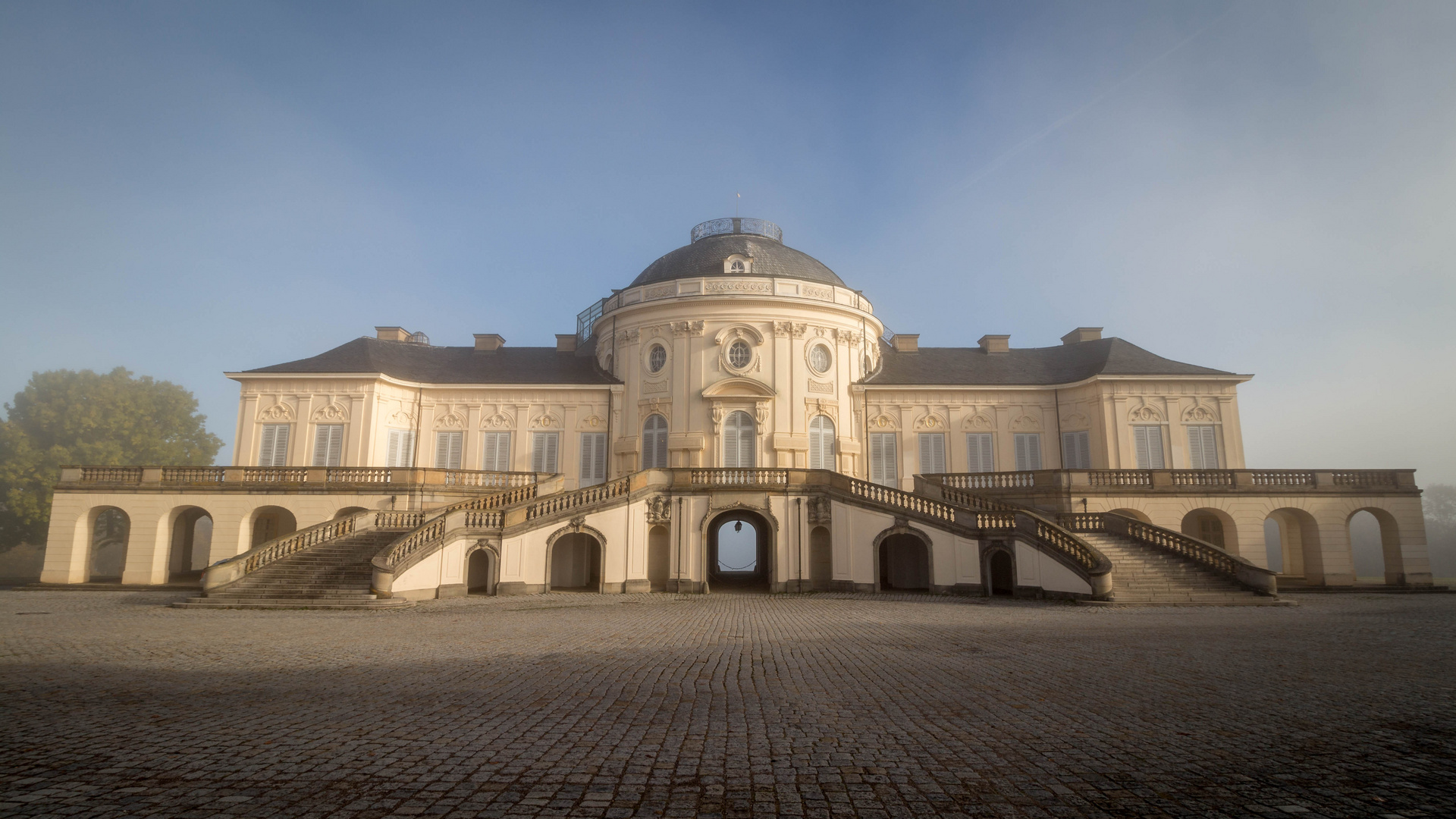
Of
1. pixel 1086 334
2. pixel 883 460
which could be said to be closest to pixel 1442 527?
pixel 1086 334

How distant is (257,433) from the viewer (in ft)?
111

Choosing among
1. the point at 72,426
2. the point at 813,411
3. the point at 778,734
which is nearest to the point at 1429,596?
the point at 813,411

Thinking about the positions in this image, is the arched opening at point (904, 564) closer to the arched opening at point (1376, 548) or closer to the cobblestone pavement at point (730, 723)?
the cobblestone pavement at point (730, 723)

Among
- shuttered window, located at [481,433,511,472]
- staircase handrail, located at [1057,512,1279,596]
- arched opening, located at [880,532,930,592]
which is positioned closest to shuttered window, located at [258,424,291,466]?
shuttered window, located at [481,433,511,472]

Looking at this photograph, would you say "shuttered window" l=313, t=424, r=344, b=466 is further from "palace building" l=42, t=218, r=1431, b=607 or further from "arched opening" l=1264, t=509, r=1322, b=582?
"arched opening" l=1264, t=509, r=1322, b=582

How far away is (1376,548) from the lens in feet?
233

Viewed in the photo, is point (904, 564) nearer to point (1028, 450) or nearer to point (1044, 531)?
point (1044, 531)

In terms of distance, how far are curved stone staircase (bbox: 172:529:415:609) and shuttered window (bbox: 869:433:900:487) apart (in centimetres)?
2107

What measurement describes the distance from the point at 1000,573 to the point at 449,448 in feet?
82.1

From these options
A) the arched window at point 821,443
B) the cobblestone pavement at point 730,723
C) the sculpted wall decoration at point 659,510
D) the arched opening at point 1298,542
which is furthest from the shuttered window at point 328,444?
the arched opening at point 1298,542

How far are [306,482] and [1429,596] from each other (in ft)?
127

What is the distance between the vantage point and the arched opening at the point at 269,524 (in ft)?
102

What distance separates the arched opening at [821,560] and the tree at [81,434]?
3719 cm

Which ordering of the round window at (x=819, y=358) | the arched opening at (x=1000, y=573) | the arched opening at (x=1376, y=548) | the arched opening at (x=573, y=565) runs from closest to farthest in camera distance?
the arched opening at (x=1000, y=573) → the arched opening at (x=1376, y=548) → the arched opening at (x=573, y=565) → the round window at (x=819, y=358)
